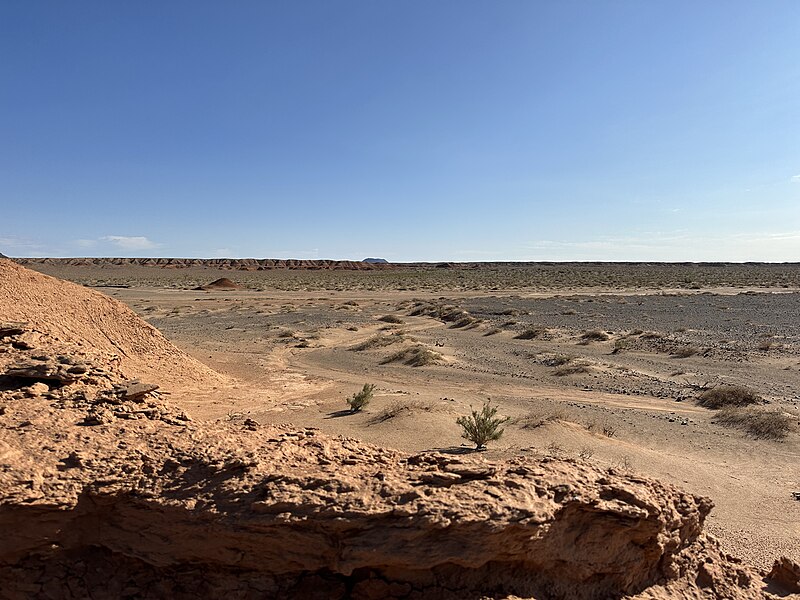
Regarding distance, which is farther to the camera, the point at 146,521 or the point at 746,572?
the point at 746,572

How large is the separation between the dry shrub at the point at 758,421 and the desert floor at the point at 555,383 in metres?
0.21

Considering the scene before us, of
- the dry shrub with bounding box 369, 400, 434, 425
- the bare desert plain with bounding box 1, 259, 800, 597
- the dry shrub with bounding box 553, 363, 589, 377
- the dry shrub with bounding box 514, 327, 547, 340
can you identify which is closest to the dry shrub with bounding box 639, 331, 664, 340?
the bare desert plain with bounding box 1, 259, 800, 597

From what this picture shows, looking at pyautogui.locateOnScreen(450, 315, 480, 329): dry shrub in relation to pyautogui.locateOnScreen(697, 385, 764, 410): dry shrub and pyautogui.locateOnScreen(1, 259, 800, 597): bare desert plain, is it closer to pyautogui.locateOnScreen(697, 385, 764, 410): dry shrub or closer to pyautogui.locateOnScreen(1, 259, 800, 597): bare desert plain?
pyautogui.locateOnScreen(1, 259, 800, 597): bare desert plain

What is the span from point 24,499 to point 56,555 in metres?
0.55

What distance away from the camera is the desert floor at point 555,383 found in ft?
31.0

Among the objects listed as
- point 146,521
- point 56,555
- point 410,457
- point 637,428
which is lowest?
point 637,428

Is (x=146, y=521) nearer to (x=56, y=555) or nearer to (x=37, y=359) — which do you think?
(x=56, y=555)

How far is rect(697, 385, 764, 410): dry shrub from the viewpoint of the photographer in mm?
13675

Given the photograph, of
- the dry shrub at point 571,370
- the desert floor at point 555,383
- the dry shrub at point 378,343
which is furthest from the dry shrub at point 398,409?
the dry shrub at point 378,343

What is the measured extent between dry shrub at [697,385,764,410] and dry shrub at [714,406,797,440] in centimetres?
57

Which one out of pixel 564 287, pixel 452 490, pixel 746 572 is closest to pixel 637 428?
pixel 746 572

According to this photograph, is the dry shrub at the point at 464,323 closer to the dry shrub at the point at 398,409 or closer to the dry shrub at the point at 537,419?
the dry shrub at the point at 398,409

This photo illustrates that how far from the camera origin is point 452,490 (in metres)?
4.33

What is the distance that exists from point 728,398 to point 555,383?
4.53 m
